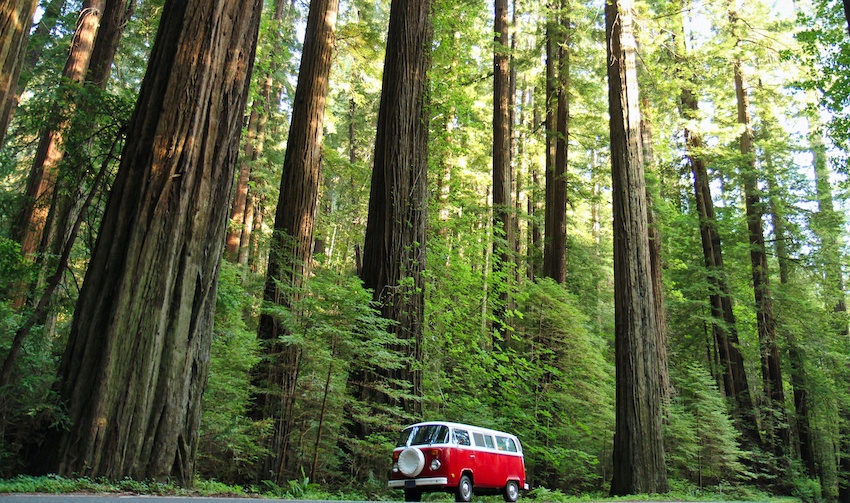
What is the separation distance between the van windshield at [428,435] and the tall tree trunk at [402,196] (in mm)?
908

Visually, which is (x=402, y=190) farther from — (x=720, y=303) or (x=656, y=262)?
(x=720, y=303)

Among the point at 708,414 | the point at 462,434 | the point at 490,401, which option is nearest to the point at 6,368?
the point at 462,434

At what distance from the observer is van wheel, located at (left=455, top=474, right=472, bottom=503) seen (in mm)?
7898

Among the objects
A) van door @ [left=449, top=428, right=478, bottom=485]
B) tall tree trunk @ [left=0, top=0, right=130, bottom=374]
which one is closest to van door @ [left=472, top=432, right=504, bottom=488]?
van door @ [left=449, top=428, right=478, bottom=485]

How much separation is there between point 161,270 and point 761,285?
2461cm

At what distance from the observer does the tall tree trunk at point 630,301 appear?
10.2 meters

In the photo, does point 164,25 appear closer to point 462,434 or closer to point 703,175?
point 462,434

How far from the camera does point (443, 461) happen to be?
7.77 metres

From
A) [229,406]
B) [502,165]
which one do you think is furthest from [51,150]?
[502,165]

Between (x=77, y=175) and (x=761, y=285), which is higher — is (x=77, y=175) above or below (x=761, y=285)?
below

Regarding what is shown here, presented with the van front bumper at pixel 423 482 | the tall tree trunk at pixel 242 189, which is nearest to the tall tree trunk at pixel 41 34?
the tall tree trunk at pixel 242 189

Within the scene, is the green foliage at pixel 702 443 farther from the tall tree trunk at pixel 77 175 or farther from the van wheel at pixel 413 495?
the tall tree trunk at pixel 77 175

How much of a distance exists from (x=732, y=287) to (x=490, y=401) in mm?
16148

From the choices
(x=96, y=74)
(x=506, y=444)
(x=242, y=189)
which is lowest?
(x=506, y=444)
